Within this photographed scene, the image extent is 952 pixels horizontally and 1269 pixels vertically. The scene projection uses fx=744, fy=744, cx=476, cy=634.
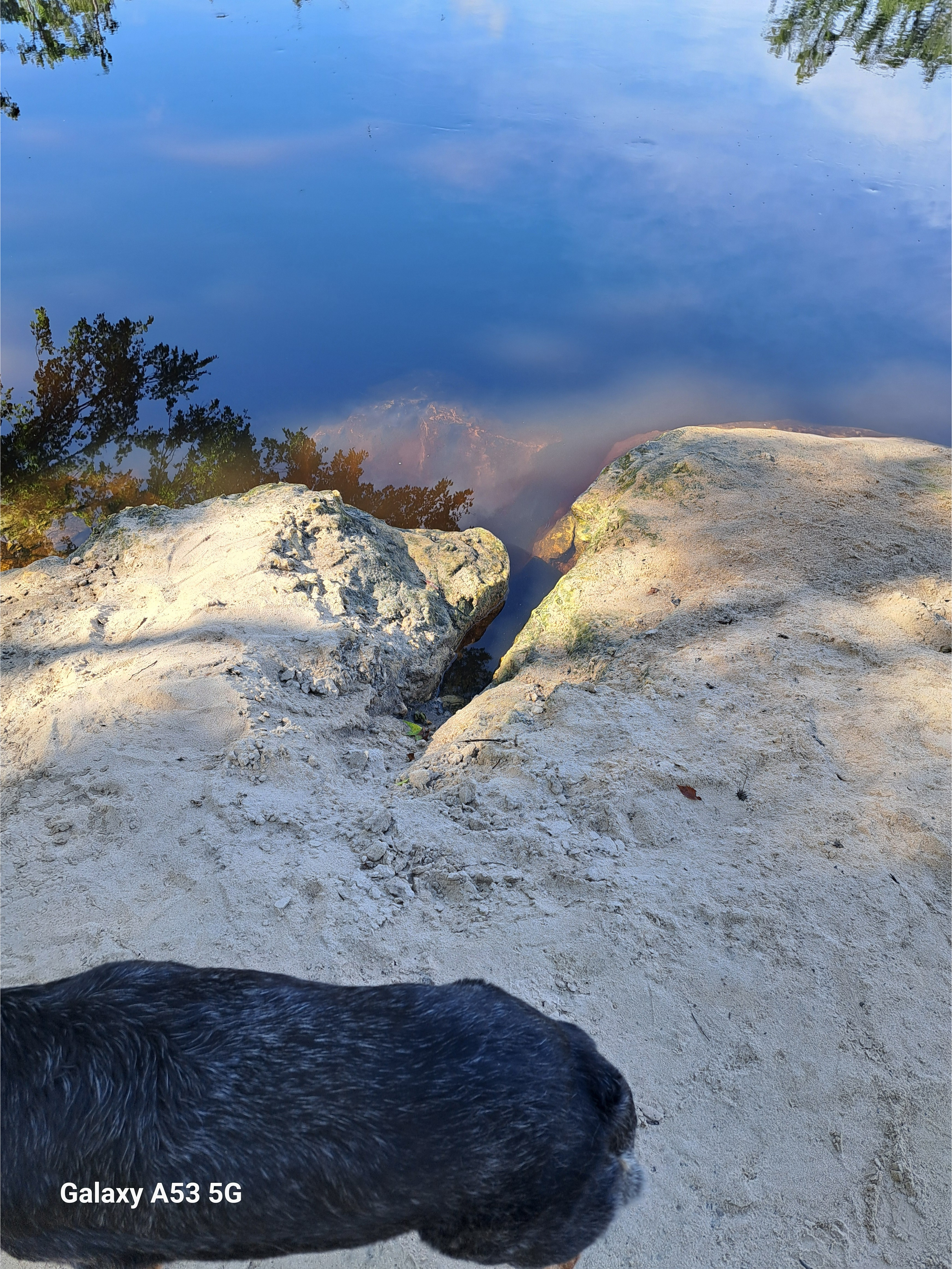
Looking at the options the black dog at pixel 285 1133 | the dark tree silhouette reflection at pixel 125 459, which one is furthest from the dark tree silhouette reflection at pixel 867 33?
the black dog at pixel 285 1133

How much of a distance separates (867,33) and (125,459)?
1934 cm

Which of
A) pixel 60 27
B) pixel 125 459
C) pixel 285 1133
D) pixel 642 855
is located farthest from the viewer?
pixel 60 27

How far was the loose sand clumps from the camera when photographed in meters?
2.51

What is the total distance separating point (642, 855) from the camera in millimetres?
3447

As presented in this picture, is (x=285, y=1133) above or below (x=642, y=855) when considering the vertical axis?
above

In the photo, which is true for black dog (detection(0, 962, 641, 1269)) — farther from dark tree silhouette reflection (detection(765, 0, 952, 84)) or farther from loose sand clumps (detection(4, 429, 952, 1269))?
dark tree silhouette reflection (detection(765, 0, 952, 84))

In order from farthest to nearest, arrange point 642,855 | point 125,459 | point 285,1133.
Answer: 1. point 125,459
2. point 642,855
3. point 285,1133

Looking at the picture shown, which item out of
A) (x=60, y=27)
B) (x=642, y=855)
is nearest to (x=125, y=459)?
(x=642, y=855)

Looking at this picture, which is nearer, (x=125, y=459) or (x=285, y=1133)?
(x=285, y=1133)

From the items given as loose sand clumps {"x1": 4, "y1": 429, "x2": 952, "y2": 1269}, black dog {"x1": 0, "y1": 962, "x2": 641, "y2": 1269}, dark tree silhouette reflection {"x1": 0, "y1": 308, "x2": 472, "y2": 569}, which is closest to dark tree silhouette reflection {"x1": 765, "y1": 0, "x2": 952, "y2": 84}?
dark tree silhouette reflection {"x1": 0, "y1": 308, "x2": 472, "y2": 569}

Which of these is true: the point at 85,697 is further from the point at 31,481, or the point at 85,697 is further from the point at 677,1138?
the point at 31,481

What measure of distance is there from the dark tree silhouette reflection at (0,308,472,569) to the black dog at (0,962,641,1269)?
5.77 metres

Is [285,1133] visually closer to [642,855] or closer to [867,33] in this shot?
[642,855]

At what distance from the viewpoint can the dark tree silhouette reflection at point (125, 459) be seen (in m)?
7.25
